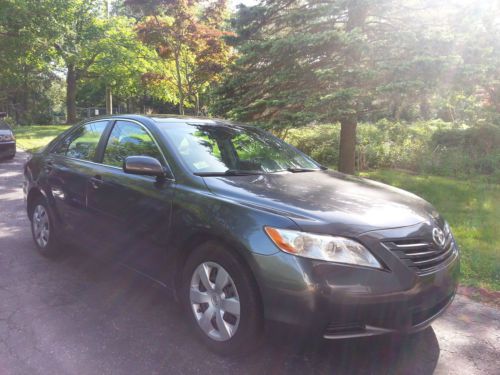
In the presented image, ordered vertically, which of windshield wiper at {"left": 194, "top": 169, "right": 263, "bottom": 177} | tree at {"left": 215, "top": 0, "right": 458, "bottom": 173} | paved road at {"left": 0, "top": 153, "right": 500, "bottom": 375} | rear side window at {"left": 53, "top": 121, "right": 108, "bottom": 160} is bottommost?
paved road at {"left": 0, "top": 153, "right": 500, "bottom": 375}

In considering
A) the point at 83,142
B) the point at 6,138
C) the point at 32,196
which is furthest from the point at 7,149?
the point at 83,142

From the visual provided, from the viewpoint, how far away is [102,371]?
255cm

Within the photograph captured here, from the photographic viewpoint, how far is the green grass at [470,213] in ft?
14.3

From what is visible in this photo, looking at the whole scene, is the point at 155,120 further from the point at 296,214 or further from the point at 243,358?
the point at 243,358

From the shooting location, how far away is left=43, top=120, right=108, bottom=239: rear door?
390cm

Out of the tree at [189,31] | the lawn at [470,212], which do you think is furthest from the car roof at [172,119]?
the tree at [189,31]

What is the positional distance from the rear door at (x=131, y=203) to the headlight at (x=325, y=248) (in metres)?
1.02

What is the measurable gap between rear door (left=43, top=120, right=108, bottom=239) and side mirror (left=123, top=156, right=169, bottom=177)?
0.91 m

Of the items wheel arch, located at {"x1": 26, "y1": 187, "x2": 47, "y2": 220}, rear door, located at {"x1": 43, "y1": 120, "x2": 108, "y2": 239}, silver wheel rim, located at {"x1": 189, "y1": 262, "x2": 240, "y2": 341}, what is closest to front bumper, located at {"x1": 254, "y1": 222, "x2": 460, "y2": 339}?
silver wheel rim, located at {"x1": 189, "y1": 262, "x2": 240, "y2": 341}

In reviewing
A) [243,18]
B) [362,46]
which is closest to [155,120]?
[362,46]

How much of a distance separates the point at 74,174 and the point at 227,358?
2.44 m

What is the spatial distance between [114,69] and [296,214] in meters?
22.0

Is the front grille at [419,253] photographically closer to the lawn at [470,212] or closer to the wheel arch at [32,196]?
the lawn at [470,212]

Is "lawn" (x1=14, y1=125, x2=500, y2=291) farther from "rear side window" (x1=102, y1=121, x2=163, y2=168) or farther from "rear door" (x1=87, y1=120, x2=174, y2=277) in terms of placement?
"rear side window" (x1=102, y1=121, x2=163, y2=168)
